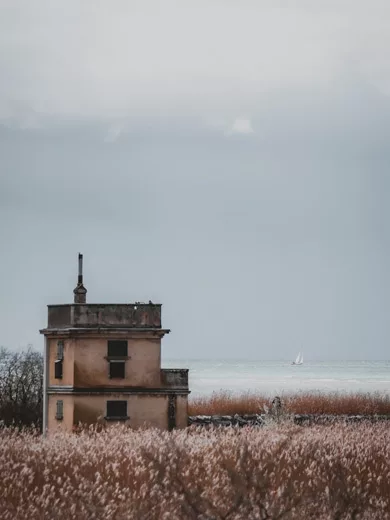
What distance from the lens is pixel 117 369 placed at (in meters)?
35.7

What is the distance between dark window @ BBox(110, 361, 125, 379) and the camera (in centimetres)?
3569

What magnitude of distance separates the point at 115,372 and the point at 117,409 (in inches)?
48.7

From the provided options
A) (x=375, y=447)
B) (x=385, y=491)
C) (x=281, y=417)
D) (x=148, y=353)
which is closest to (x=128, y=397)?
(x=148, y=353)

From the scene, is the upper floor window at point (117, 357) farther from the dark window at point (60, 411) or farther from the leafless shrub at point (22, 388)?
the leafless shrub at point (22, 388)

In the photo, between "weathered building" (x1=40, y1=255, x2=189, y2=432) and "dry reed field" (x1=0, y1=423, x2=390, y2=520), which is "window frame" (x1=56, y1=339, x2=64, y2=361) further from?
"dry reed field" (x1=0, y1=423, x2=390, y2=520)

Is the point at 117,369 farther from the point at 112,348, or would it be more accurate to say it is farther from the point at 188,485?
the point at 188,485

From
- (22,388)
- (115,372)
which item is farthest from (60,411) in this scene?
(22,388)

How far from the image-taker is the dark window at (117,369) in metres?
35.7

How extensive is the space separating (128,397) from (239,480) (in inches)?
752

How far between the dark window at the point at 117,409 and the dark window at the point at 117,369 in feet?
2.86

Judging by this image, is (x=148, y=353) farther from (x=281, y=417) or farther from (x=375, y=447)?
(x=375, y=447)

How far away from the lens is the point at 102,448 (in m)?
21.1

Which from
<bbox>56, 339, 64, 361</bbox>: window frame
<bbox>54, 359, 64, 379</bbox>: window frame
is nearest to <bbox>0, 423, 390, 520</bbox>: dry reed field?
<bbox>54, 359, 64, 379</bbox>: window frame

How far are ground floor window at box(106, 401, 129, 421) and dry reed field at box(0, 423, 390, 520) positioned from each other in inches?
542
